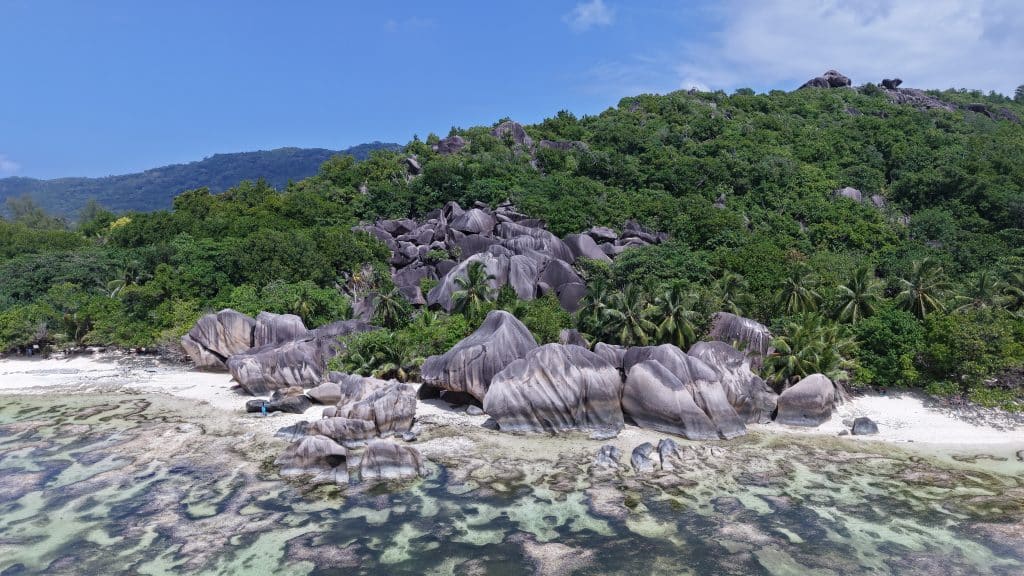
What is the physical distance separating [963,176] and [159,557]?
6419 centimetres

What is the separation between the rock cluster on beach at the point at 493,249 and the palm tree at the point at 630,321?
6.97 metres

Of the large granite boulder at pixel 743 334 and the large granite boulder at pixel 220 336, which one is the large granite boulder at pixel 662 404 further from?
the large granite boulder at pixel 220 336

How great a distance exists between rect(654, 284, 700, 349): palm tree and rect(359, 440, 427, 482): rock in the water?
15169 millimetres

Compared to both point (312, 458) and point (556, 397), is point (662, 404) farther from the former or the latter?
point (312, 458)

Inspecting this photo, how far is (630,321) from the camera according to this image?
30.8 metres

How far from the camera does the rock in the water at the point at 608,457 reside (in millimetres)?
21453

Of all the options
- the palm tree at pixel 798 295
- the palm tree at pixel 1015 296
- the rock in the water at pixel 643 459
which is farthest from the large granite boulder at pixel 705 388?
the palm tree at pixel 1015 296

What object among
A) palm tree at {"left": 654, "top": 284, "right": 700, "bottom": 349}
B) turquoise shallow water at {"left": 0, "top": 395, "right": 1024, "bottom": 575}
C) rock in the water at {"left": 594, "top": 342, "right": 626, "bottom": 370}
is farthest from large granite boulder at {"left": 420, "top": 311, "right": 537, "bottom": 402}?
palm tree at {"left": 654, "top": 284, "right": 700, "bottom": 349}

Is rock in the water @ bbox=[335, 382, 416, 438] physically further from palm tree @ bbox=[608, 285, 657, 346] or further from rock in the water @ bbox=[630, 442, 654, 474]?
palm tree @ bbox=[608, 285, 657, 346]

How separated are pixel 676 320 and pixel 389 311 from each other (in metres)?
Answer: 17.0

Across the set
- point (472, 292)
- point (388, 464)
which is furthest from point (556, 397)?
point (472, 292)

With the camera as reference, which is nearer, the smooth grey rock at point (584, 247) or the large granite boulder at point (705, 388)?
the large granite boulder at point (705, 388)

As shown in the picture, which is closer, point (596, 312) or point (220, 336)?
point (596, 312)

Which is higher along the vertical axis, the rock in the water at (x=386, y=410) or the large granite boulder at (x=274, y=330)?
the large granite boulder at (x=274, y=330)
